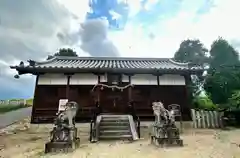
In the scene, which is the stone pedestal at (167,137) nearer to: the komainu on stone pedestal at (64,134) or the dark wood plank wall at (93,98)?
the komainu on stone pedestal at (64,134)

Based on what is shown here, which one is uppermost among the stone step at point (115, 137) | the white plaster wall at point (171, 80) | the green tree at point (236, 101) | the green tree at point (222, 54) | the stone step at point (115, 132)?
the green tree at point (222, 54)

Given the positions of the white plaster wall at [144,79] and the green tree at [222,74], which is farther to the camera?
the green tree at [222,74]

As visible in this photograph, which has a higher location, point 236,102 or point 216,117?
point 236,102

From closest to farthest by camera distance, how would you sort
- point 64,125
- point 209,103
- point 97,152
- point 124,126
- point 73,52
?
point 97,152, point 64,125, point 124,126, point 209,103, point 73,52

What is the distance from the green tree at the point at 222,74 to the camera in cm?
1538

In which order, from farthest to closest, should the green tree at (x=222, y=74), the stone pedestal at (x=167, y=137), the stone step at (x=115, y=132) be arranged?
the green tree at (x=222, y=74)
the stone step at (x=115, y=132)
the stone pedestal at (x=167, y=137)

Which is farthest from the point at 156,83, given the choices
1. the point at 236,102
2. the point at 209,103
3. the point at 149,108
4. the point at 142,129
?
the point at 209,103

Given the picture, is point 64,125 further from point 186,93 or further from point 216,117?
point 216,117

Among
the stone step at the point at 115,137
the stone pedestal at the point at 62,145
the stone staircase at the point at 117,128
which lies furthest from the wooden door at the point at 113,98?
the stone pedestal at the point at 62,145

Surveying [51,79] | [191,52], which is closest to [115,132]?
[51,79]

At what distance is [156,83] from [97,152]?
716 cm

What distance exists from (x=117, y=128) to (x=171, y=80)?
5.13 m

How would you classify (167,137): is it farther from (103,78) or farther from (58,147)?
(103,78)

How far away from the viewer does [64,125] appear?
6863 mm
